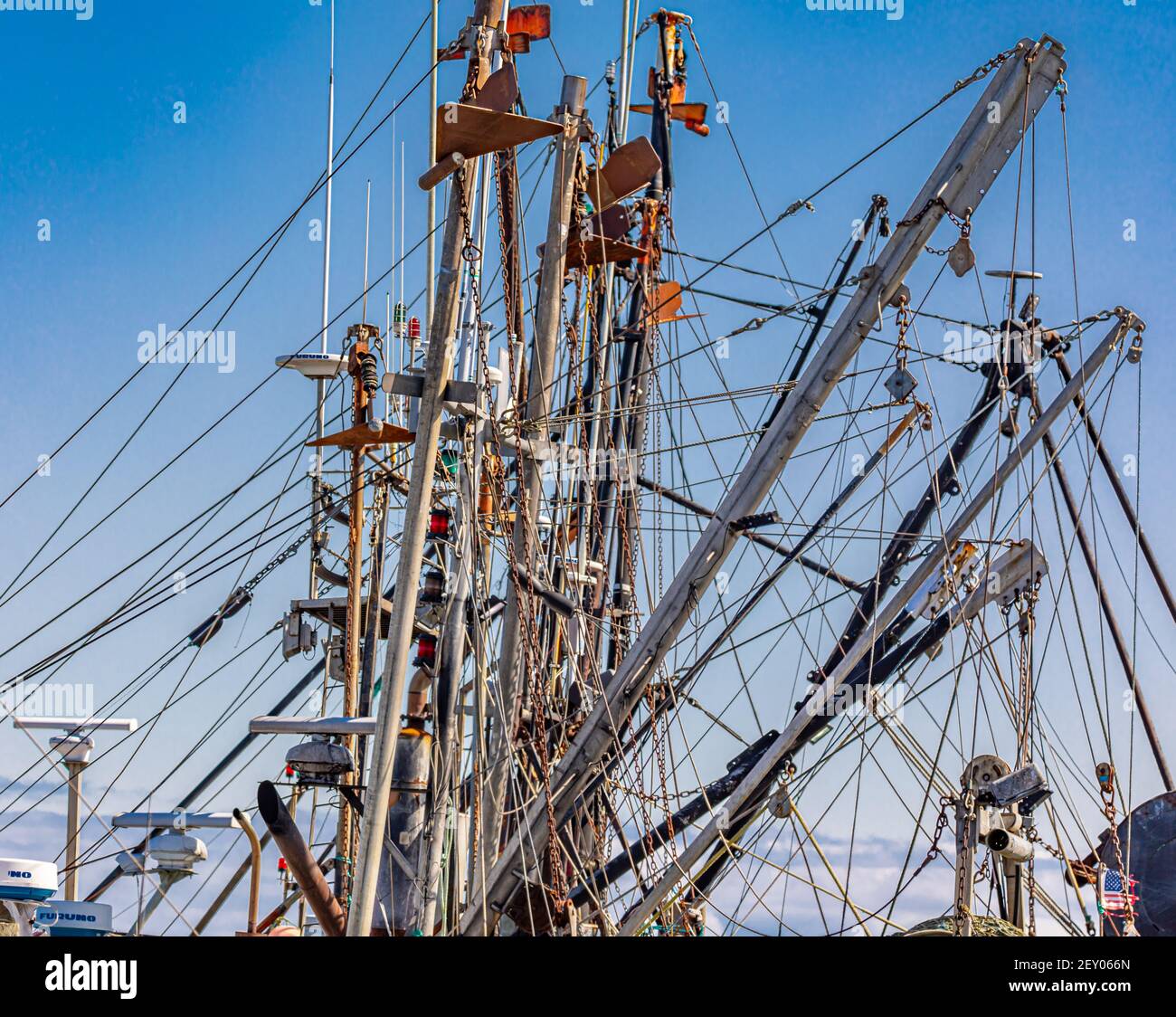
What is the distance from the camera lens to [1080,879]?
2464cm

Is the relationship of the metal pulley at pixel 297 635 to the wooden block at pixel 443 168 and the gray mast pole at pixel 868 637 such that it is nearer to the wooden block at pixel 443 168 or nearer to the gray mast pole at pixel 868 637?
the gray mast pole at pixel 868 637

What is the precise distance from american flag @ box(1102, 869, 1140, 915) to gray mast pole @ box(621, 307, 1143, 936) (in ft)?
11.3

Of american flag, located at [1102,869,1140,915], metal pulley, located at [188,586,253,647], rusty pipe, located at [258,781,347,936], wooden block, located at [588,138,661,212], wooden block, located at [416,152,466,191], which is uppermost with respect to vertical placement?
wooden block, located at [588,138,661,212]

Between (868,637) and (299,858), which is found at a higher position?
(868,637)

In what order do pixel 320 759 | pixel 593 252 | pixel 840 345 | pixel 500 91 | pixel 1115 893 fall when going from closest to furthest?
pixel 500 91 → pixel 320 759 → pixel 840 345 → pixel 1115 893 → pixel 593 252

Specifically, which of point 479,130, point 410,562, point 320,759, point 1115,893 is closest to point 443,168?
point 479,130

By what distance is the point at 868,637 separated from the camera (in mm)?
20812

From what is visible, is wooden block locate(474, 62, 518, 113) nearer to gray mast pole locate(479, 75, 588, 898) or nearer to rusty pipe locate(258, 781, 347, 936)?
gray mast pole locate(479, 75, 588, 898)

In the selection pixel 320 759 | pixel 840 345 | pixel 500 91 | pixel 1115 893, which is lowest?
pixel 1115 893

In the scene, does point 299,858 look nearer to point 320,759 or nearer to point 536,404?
point 320,759

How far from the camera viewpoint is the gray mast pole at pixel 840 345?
19.3 m

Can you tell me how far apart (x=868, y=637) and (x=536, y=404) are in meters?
4.80

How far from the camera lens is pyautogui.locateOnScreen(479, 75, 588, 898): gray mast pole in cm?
2141

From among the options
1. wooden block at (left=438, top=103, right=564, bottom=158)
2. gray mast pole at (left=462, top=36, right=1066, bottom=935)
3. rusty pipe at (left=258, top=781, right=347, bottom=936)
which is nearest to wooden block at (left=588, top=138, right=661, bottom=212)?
gray mast pole at (left=462, top=36, right=1066, bottom=935)
